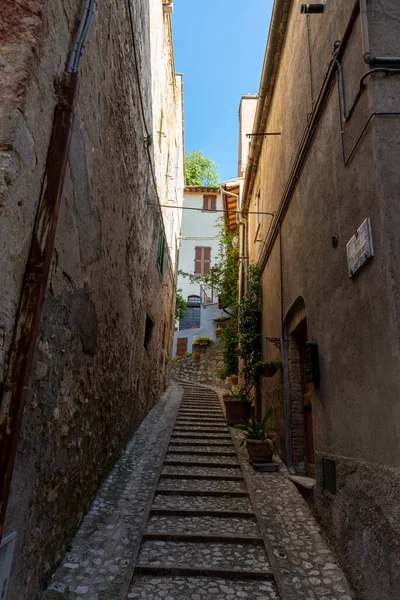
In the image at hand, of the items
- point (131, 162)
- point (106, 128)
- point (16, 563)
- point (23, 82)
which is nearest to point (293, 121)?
point (131, 162)

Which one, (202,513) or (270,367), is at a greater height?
(270,367)

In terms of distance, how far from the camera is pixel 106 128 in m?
3.89

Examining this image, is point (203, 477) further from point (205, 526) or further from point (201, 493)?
point (205, 526)

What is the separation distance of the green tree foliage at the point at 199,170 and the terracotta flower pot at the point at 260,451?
23.4m

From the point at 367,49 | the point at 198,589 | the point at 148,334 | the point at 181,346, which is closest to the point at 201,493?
the point at 198,589

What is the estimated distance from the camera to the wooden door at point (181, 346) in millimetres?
21406

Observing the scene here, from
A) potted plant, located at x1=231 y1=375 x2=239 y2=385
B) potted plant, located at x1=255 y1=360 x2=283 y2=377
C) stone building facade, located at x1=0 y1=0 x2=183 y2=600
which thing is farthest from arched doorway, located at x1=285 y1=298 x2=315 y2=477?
potted plant, located at x1=231 y1=375 x2=239 y2=385

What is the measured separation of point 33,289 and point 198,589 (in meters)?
2.43

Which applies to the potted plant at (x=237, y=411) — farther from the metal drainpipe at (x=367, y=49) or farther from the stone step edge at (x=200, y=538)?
the metal drainpipe at (x=367, y=49)

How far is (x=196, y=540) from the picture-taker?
3422 mm

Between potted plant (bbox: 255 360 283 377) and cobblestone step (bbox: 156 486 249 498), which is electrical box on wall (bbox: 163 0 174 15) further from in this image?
cobblestone step (bbox: 156 486 249 498)

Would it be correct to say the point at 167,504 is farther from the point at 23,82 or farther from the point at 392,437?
the point at 23,82

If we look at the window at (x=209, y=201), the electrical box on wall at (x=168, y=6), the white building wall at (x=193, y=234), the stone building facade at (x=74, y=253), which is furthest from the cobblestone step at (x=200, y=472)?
the window at (x=209, y=201)

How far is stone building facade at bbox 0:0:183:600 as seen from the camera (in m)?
2.07
